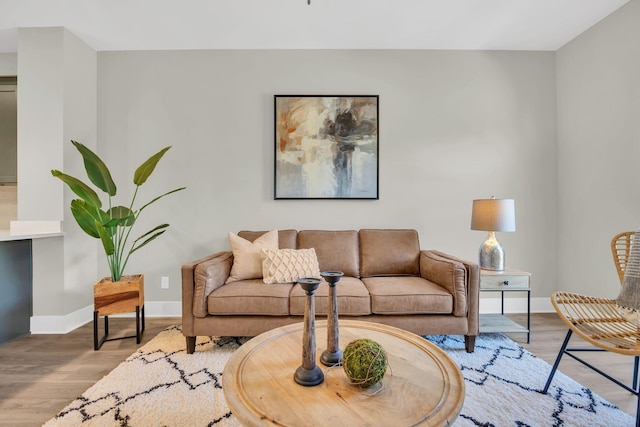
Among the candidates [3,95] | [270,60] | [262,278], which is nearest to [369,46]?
[270,60]

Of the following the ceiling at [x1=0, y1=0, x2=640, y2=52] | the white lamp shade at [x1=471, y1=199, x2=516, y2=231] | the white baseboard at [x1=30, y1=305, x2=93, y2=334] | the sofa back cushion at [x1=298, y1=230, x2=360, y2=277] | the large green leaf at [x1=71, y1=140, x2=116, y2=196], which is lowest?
the white baseboard at [x1=30, y1=305, x2=93, y2=334]

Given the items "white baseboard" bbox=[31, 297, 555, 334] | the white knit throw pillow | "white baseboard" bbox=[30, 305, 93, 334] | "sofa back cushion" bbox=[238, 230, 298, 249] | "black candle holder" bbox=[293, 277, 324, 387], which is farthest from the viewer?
"white baseboard" bbox=[31, 297, 555, 334]

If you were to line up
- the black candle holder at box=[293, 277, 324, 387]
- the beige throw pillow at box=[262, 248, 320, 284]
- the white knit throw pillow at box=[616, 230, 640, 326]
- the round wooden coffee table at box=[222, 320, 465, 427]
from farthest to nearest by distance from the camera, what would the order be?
the beige throw pillow at box=[262, 248, 320, 284] → the white knit throw pillow at box=[616, 230, 640, 326] → the black candle holder at box=[293, 277, 324, 387] → the round wooden coffee table at box=[222, 320, 465, 427]

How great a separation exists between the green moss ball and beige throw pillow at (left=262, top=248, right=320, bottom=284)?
1351mm

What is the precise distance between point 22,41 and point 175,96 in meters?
1.30

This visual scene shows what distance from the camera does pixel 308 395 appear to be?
0.97 m

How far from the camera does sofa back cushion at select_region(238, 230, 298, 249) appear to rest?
2701 mm

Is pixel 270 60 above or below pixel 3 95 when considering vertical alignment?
above

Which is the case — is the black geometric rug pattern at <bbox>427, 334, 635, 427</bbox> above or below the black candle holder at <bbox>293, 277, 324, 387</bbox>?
below

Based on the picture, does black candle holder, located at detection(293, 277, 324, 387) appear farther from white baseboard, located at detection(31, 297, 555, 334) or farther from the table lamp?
white baseboard, located at detection(31, 297, 555, 334)

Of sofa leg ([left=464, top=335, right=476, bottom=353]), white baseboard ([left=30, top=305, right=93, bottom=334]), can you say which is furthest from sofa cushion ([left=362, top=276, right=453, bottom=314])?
white baseboard ([left=30, top=305, right=93, bottom=334])

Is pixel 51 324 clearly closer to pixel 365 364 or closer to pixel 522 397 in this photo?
pixel 365 364

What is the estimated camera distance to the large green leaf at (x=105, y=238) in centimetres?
211

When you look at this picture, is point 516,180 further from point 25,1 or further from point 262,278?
point 25,1
